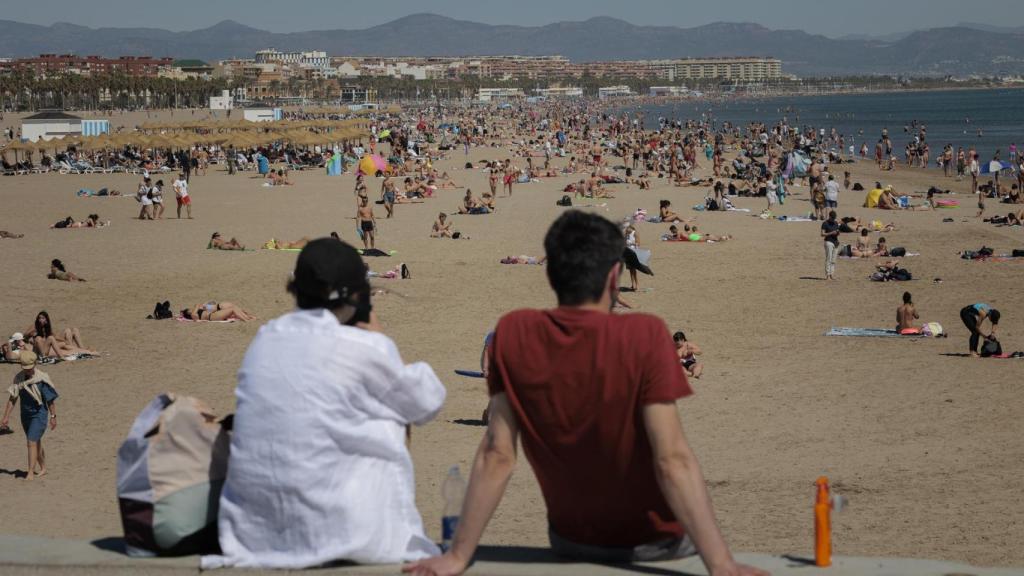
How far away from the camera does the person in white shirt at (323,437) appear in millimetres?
3361

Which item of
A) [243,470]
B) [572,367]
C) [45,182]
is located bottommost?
[45,182]

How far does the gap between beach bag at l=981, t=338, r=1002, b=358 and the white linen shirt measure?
10.2 m

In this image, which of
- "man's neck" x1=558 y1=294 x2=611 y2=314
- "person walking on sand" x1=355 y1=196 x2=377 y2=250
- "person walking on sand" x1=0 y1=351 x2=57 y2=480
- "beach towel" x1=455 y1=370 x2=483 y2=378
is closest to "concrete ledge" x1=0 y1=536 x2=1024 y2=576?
"man's neck" x1=558 y1=294 x2=611 y2=314

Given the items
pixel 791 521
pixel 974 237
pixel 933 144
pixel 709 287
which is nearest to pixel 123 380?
pixel 791 521

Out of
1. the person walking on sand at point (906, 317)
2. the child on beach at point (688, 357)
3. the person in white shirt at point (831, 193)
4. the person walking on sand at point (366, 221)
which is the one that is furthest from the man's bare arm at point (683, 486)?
the person in white shirt at point (831, 193)

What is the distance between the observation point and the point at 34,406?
28.4ft

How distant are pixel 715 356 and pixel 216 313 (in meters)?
6.15

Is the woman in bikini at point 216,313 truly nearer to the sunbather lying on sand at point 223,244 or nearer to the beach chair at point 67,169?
the sunbather lying on sand at point 223,244

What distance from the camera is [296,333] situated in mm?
3406

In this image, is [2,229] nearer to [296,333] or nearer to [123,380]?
[123,380]

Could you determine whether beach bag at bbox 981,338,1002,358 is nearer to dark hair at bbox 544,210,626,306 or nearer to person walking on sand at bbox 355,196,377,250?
dark hair at bbox 544,210,626,306

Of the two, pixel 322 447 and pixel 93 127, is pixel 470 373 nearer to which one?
pixel 322 447

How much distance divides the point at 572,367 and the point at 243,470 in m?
1.00

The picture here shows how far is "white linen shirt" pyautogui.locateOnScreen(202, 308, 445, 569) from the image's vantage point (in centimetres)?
336
